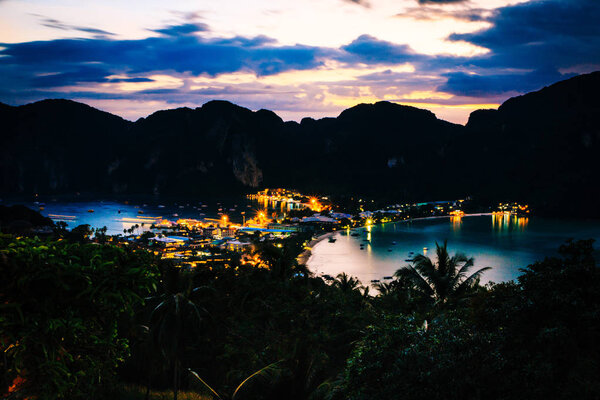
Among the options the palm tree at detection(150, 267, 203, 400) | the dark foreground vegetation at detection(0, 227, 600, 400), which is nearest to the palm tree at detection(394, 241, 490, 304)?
the dark foreground vegetation at detection(0, 227, 600, 400)

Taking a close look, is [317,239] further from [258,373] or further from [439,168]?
[439,168]

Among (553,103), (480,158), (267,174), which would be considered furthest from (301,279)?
(553,103)

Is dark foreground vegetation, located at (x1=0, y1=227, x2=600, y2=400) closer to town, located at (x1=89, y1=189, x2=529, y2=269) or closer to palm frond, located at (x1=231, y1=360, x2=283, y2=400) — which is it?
palm frond, located at (x1=231, y1=360, x2=283, y2=400)

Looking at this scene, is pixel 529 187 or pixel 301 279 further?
pixel 529 187

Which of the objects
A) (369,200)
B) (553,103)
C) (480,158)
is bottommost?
(369,200)

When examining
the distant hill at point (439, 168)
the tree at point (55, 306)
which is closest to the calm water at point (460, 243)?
the distant hill at point (439, 168)

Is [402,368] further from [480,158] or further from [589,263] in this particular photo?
[480,158]

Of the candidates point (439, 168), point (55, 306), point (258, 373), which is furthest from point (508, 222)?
point (55, 306)
